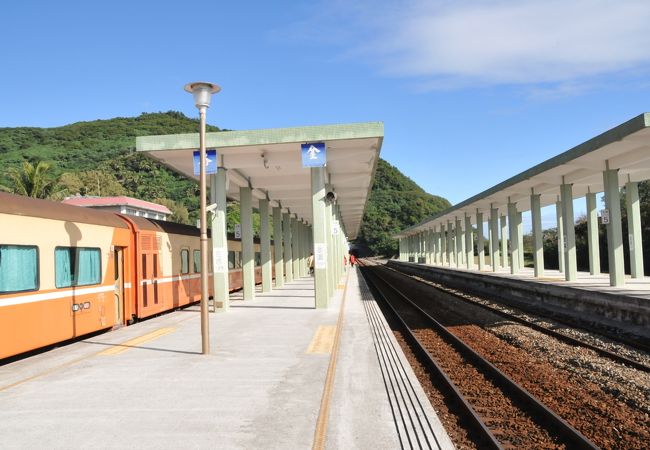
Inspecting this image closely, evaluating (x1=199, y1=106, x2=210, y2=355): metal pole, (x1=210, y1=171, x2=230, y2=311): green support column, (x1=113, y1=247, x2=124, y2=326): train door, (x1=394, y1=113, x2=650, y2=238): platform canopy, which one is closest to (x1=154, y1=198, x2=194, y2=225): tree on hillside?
(x1=394, y1=113, x2=650, y2=238): platform canopy

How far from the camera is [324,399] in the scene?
620 cm

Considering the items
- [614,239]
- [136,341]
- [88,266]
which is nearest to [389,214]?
[614,239]

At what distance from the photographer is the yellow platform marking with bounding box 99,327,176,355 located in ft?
31.7

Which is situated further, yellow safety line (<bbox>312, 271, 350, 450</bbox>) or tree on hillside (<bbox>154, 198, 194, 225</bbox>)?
tree on hillside (<bbox>154, 198, 194, 225</bbox>)

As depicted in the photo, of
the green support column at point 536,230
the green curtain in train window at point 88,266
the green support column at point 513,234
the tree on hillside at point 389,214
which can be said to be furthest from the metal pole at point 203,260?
the tree on hillside at point 389,214

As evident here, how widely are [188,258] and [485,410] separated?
42.7ft

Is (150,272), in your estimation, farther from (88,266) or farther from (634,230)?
(634,230)

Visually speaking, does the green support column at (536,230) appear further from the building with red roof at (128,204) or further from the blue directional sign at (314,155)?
the building with red roof at (128,204)

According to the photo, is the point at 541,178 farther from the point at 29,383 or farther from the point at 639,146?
the point at 29,383

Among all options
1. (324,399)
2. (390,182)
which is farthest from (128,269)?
(390,182)

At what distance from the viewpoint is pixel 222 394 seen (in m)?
6.54

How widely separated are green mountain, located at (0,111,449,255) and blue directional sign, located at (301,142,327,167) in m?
49.8

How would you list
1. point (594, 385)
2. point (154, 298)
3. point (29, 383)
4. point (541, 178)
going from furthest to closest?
point (541, 178)
point (154, 298)
point (594, 385)
point (29, 383)

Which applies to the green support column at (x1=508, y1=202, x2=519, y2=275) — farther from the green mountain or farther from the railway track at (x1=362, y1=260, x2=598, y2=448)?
the green mountain
